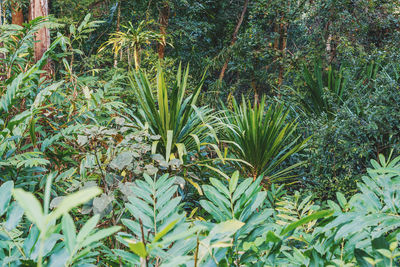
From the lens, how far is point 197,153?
2268 mm

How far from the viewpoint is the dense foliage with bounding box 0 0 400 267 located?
49 cm

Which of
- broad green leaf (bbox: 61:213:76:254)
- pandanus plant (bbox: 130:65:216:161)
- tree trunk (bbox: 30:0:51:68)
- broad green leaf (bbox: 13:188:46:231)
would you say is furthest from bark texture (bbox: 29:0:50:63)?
broad green leaf (bbox: 13:188:46:231)

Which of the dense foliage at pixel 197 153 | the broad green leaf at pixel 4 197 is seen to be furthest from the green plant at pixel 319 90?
the broad green leaf at pixel 4 197

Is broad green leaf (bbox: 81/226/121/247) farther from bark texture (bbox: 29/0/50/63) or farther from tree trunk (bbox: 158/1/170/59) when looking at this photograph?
tree trunk (bbox: 158/1/170/59)

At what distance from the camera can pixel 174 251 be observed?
0.50 metres

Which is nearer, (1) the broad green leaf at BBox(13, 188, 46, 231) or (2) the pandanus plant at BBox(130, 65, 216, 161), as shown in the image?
(1) the broad green leaf at BBox(13, 188, 46, 231)

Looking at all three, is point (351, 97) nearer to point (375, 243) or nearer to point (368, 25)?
point (368, 25)

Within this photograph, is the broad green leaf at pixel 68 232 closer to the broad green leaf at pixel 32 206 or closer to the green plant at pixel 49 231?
the green plant at pixel 49 231

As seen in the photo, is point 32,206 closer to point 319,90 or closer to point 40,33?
point 40,33

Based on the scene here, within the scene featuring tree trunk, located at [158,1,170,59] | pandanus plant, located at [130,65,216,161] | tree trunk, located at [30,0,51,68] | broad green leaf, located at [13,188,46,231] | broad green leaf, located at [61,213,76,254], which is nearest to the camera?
broad green leaf, located at [13,188,46,231]

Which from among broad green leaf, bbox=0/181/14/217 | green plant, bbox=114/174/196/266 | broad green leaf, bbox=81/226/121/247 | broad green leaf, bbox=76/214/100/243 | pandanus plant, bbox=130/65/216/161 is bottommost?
pandanus plant, bbox=130/65/216/161

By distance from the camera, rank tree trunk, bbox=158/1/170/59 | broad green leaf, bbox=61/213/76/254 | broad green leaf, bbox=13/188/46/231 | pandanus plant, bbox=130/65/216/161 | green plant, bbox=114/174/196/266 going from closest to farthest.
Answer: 1. broad green leaf, bbox=13/188/46/231
2. broad green leaf, bbox=61/213/76/254
3. green plant, bbox=114/174/196/266
4. pandanus plant, bbox=130/65/216/161
5. tree trunk, bbox=158/1/170/59

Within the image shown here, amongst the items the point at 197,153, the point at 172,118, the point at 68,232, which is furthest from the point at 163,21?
the point at 68,232

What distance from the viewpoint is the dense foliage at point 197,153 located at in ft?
1.61
